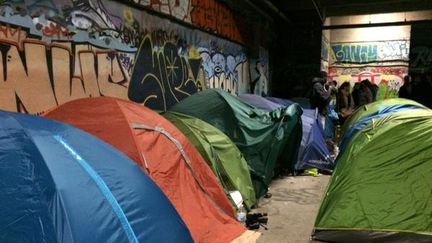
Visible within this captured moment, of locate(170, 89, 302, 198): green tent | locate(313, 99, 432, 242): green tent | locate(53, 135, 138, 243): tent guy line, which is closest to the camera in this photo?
locate(53, 135, 138, 243): tent guy line

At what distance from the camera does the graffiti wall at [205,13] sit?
27.2 feet

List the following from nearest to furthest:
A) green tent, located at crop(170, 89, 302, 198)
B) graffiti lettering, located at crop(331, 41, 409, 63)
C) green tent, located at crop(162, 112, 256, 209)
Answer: green tent, located at crop(162, 112, 256, 209)
green tent, located at crop(170, 89, 302, 198)
graffiti lettering, located at crop(331, 41, 409, 63)

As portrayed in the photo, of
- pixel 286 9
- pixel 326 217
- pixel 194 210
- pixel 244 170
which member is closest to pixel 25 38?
pixel 194 210

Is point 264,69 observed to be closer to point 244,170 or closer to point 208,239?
point 244,170

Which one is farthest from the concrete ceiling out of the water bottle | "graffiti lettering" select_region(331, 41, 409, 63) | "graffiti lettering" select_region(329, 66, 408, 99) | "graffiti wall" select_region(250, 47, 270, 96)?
the water bottle

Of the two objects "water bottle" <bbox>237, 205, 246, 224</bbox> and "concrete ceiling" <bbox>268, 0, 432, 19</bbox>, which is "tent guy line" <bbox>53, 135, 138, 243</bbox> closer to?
"water bottle" <bbox>237, 205, 246, 224</bbox>

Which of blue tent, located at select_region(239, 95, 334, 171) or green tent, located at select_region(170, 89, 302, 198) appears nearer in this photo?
green tent, located at select_region(170, 89, 302, 198)

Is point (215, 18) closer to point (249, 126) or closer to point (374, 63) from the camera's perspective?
point (249, 126)

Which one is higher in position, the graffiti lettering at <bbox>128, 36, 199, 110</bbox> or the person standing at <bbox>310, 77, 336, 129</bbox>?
the graffiti lettering at <bbox>128, 36, 199, 110</bbox>

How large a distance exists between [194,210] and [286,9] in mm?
14464

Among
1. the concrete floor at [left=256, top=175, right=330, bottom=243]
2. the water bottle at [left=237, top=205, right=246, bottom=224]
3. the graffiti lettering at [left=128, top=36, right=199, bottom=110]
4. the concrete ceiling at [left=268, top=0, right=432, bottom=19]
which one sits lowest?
the concrete floor at [left=256, top=175, right=330, bottom=243]

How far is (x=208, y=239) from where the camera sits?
401 centimetres

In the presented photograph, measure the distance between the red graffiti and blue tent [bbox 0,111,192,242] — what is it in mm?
7193

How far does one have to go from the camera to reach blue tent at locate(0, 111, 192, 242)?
7.47 ft
